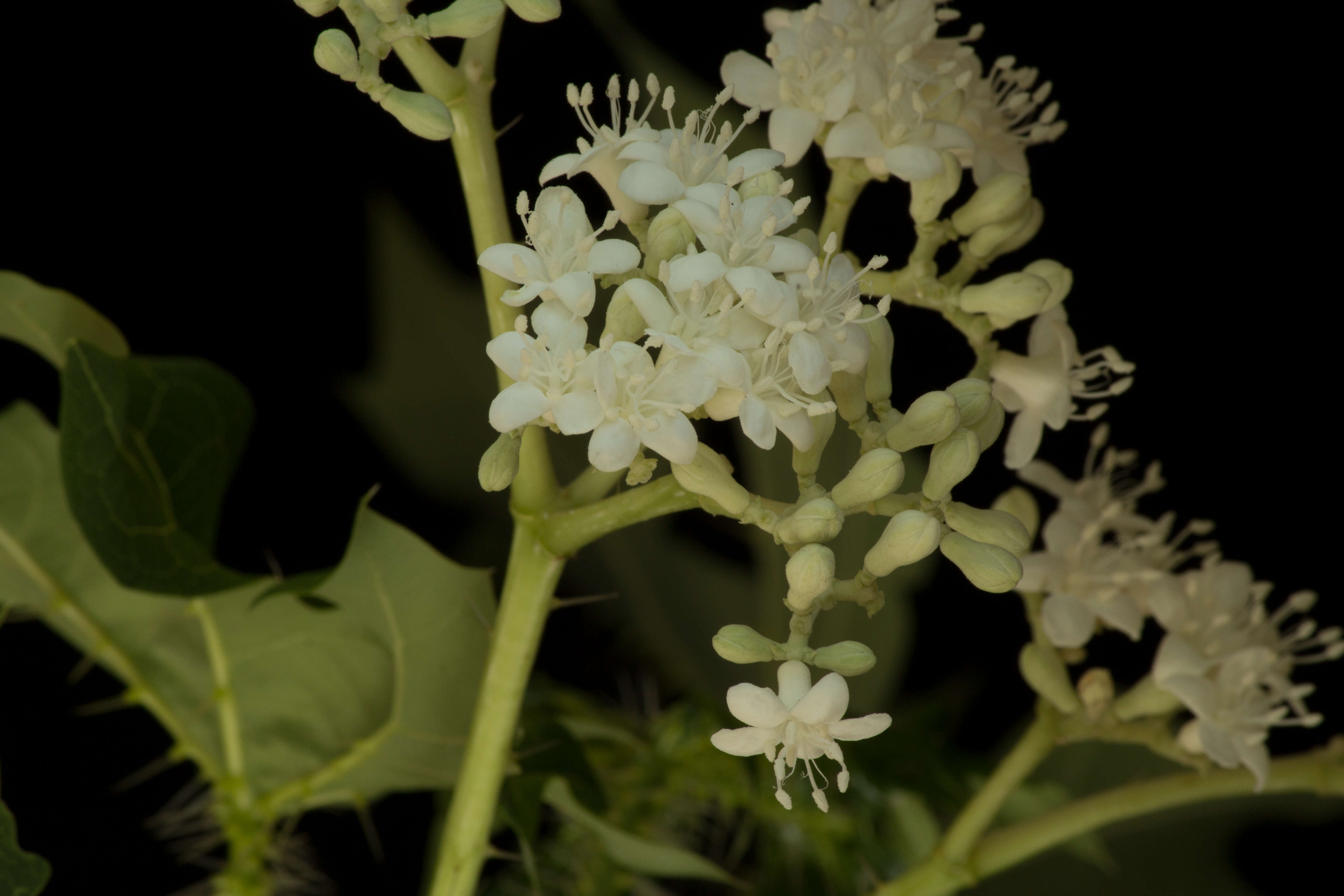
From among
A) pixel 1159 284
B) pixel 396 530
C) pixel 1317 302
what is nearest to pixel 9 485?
pixel 396 530

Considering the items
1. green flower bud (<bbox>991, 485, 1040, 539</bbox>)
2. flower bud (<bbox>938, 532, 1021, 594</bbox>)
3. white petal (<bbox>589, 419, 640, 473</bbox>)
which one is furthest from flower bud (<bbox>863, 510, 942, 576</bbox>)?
green flower bud (<bbox>991, 485, 1040, 539</bbox>)

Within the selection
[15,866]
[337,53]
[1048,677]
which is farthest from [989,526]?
[15,866]

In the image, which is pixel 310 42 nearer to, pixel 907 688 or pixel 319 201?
pixel 319 201

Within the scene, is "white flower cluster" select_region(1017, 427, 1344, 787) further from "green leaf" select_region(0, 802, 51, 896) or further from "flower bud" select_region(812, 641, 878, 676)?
"green leaf" select_region(0, 802, 51, 896)

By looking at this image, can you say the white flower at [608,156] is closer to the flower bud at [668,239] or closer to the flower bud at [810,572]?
the flower bud at [668,239]

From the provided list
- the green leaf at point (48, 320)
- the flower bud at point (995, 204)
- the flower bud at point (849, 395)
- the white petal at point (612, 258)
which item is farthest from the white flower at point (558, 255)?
the green leaf at point (48, 320)

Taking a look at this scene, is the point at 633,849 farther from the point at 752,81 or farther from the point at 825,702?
the point at 752,81
